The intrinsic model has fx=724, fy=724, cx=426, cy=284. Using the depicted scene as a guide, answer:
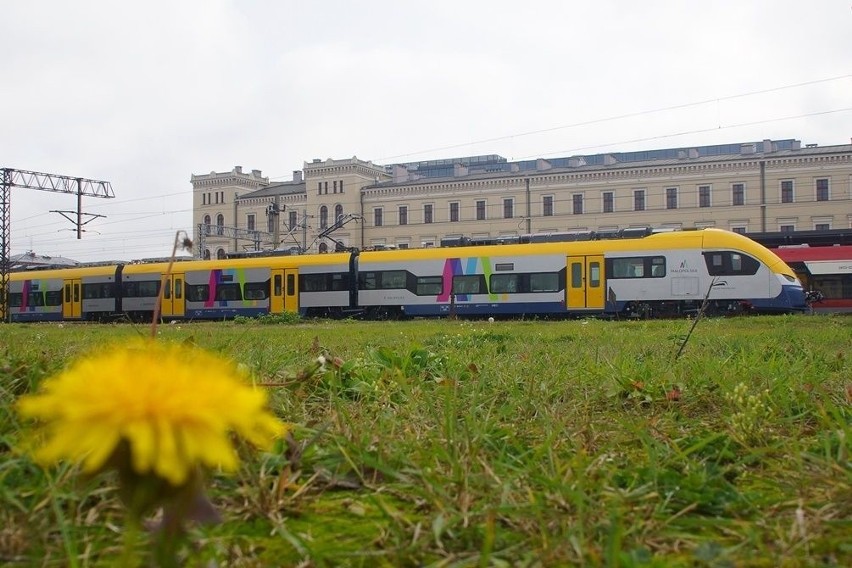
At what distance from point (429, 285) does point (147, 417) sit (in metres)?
26.5

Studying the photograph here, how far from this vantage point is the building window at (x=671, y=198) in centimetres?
5531

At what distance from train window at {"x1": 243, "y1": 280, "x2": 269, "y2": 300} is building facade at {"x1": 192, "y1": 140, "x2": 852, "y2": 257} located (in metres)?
14.7

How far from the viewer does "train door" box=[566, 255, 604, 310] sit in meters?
24.5

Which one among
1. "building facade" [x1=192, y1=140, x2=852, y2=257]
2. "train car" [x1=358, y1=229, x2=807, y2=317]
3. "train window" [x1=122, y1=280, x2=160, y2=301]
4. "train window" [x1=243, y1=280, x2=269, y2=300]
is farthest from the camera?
"building facade" [x1=192, y1=140, x2=852, y2=257]

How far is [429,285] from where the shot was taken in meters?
27.1

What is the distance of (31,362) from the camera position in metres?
2.29

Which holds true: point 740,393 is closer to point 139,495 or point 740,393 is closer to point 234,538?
point 234,538

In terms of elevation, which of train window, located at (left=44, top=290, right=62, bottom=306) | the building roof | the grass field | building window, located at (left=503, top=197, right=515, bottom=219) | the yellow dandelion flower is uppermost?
the building roof

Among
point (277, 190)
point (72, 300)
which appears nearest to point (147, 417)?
point (72, 300)

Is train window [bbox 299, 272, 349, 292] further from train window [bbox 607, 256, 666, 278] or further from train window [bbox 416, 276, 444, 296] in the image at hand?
train window [bbox 607, 256, 666, 278]

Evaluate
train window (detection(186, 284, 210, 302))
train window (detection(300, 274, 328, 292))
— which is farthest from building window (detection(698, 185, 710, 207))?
train window (detection(186, 284, 210, 302))

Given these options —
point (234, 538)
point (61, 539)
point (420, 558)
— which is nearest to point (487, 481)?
point (420, 558)

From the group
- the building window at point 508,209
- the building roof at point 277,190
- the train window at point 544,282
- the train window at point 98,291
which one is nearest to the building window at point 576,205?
the building window at point 508,209

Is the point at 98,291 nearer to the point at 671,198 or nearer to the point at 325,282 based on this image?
the point at 325,282
